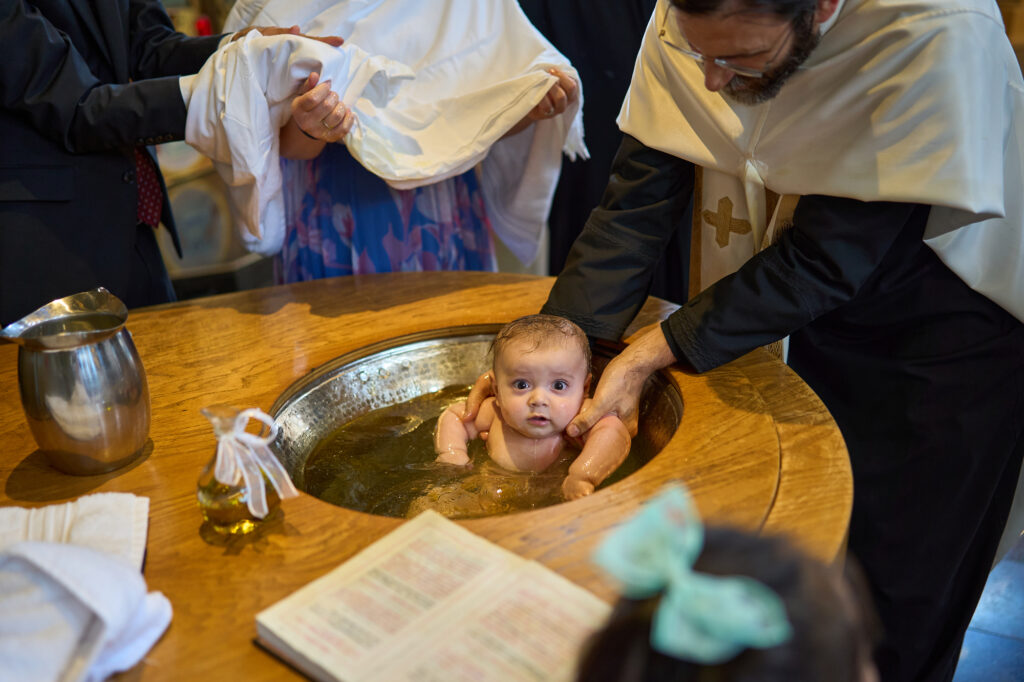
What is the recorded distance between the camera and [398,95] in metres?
2.16

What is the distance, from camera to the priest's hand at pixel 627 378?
1563 mm

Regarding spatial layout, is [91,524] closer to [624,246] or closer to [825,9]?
[624,246]

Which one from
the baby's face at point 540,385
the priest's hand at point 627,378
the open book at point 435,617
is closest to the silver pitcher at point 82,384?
the open book at point 435,617

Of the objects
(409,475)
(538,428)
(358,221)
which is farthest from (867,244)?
(358,221)

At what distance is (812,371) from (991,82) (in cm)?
66

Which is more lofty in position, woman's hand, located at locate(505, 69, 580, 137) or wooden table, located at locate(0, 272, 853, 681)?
woman's hand, located at locate(505, 69, 580, 137)

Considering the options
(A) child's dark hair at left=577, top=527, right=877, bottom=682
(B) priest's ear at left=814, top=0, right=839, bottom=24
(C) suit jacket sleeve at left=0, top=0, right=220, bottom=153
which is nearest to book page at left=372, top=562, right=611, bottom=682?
(A) child's dark hair at left=577, top=527, right=877, bottom=682

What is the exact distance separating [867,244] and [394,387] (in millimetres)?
998

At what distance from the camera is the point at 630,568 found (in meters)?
0.64

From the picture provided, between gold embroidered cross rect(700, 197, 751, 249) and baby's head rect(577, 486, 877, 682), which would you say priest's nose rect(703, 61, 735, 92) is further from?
baby's head rect(577, 486, 877, 682)

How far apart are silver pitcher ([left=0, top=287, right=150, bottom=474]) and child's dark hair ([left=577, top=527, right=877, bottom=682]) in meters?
0.87

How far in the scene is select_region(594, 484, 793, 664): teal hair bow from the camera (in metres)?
0.58

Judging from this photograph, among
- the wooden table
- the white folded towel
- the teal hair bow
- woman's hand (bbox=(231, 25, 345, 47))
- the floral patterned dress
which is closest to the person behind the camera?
the teal hair bow

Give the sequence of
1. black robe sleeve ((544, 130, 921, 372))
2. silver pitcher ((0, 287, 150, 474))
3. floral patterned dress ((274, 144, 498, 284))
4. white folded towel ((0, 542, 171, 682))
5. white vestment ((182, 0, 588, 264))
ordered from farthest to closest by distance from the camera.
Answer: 1. floral patterned dress ((274, 144, 498, 284))
2. white vestment ((182, 0, 588, 264))
3. black robe sleeve ((544, 130, 921, 372))
4. silver pitcher ((0, 287, 150, 474))
5. white folded towel ((0, 542, 171, 682))
